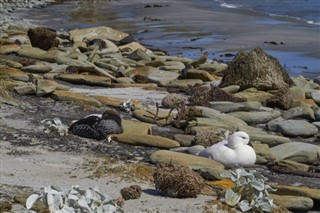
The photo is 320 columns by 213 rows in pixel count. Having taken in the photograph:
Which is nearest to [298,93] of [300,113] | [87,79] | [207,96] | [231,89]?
[231,89]

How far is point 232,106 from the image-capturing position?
1044cm

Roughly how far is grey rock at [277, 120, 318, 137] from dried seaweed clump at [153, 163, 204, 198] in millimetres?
3722

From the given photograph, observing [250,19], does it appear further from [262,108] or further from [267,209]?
[267,209]

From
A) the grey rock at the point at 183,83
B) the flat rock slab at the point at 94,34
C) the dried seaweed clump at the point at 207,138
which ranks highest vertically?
the dried seaweed clump at the point at 207,138

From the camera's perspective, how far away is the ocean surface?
64.8ft

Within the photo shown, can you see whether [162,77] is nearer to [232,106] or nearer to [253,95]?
[253,95]

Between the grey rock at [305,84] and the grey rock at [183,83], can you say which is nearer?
the grey rock at [183,83]

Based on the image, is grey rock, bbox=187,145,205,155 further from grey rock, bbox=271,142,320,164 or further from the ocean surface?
the ocean surface

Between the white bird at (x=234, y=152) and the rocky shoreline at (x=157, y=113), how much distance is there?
202mm

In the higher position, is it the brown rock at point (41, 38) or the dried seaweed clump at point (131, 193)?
the dried seaweed clump at point (131, 193)

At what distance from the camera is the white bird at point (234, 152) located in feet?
24.0

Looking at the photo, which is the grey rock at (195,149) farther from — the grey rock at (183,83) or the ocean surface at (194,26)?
the ocean surface at (194,26)

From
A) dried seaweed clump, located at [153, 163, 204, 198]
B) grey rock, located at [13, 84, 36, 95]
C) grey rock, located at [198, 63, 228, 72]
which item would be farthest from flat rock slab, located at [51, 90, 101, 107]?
grey rock, located at [198, 63, 228, 72]

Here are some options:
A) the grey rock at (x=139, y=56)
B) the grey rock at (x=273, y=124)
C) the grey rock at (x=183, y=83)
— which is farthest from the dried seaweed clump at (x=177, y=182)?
the grey rock at (x=139, y=56)
